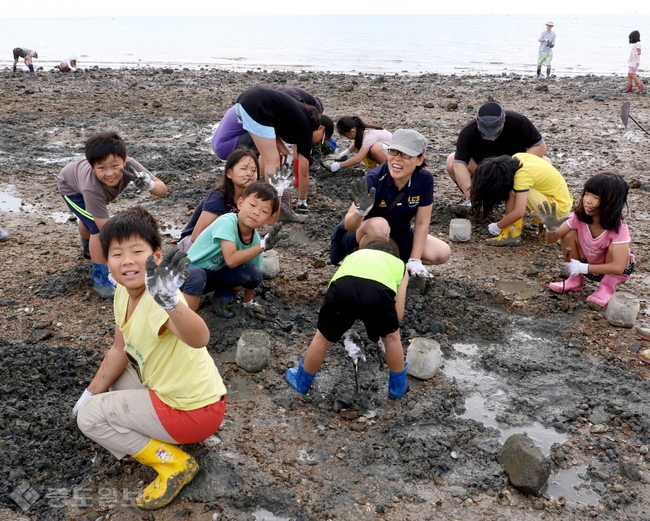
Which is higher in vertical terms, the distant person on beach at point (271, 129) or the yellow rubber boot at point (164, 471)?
the distant person on beach at point (271, 129)

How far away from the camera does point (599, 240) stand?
149 inches

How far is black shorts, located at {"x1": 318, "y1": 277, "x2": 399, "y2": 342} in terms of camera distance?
2564 millimetres

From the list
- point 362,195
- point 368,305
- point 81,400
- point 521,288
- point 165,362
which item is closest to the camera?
point 165,362

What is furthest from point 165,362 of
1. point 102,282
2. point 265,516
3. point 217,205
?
point 102,282

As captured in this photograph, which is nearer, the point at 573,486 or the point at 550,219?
the point at 573,486

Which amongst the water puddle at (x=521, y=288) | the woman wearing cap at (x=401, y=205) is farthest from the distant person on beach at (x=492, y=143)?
the woman wearing cap at (x=401, y=205)

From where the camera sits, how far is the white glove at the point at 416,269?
3.61 meters

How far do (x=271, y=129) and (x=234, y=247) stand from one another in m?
2.04

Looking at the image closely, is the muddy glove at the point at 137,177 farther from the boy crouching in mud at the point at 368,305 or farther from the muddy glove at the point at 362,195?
the boy crouching in mud at the point at 368,305

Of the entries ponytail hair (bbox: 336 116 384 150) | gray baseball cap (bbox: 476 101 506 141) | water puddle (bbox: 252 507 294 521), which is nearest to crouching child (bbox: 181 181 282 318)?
water puddle (bbox: 252 507 294 521)

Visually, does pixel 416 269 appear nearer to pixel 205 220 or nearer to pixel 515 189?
pixel 205 220

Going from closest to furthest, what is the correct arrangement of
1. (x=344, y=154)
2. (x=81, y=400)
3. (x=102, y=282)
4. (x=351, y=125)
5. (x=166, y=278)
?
(x=166, y=278) → (x=81, y=400) → (x=102, y=282) → (x=351, y=125) → (x=344, y=154)

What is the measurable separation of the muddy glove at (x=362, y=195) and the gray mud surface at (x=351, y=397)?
2.60ft

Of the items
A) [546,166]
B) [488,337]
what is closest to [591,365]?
[488,337]
